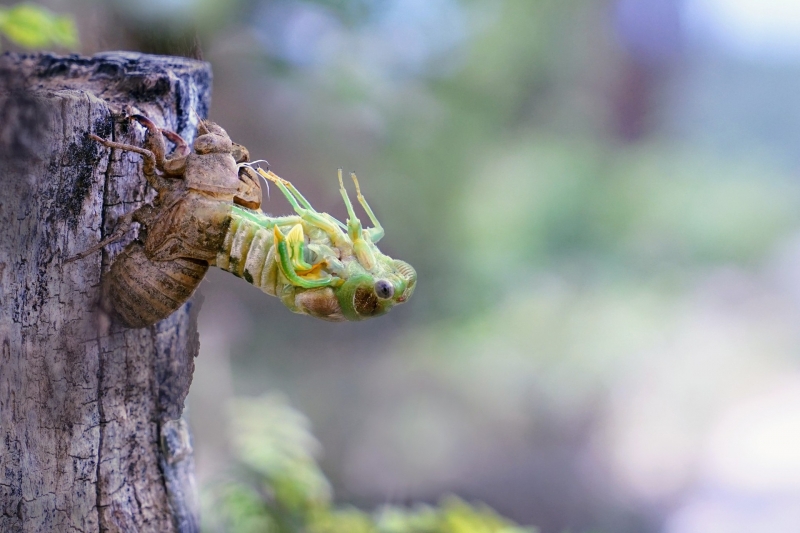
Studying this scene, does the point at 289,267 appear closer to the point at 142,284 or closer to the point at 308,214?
the point at 308,214

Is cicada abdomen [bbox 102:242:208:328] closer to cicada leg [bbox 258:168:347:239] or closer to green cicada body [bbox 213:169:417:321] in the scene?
green cicada body [bbox 213:169:417:321]

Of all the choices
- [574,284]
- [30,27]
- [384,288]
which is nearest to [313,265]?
[384,288]

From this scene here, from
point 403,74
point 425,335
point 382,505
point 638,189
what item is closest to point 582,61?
point 638,189

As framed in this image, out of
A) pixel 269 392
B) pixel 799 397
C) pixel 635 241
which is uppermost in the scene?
pixel 635 241

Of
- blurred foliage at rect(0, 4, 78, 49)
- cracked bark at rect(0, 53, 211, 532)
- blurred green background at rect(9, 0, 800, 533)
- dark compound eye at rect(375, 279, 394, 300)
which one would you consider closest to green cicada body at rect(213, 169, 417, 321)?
dark compound eye at rect(375, 279, 394, 300)

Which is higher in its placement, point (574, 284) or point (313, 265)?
point (574, 284)

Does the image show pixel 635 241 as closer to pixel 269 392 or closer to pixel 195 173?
pixel 269 392
